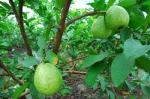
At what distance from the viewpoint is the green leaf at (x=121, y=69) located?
0.81m

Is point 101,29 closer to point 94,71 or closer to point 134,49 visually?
point 94,71

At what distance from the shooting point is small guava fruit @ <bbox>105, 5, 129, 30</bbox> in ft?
3.32

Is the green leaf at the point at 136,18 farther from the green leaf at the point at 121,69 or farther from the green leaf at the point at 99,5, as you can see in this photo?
the green leaf at the point at 121,69

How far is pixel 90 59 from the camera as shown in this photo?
93cm

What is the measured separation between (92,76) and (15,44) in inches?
70.1

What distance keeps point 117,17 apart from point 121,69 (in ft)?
0.80

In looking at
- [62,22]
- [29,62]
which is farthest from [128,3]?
[29,62]

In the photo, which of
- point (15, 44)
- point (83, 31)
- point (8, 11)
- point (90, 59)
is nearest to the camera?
point (90, 59)

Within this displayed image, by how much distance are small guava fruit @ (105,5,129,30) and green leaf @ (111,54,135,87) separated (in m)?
0.19

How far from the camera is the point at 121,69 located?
0.82m

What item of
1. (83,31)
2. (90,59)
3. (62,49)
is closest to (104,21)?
(90,59)

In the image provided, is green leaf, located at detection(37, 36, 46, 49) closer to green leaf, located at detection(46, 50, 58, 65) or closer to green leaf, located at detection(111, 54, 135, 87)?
green leaf, located at detection(46, 50, 58, 65)

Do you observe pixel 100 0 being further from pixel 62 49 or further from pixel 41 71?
pixel 62 49

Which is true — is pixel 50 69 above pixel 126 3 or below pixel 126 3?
below
